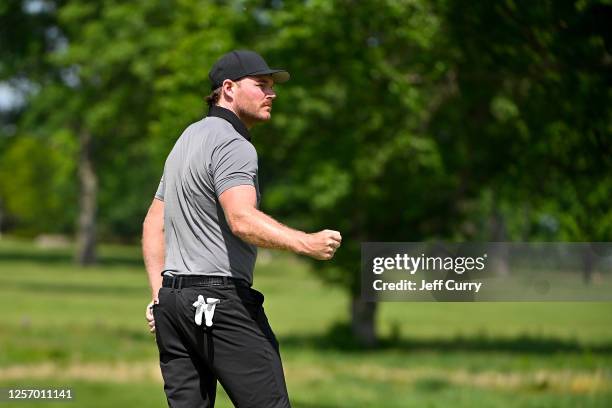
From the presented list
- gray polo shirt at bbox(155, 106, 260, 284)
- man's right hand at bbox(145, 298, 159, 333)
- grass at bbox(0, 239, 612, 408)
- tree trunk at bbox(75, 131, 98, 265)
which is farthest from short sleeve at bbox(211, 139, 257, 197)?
tree trunk at bbox(75, 131, 98, 265)

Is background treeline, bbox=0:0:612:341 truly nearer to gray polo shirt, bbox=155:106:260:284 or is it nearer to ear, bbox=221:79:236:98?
ear, bbox=221:79:236:98

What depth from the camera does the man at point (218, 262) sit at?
15.2 ft

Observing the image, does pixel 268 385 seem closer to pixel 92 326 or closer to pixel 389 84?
pixel 389 84

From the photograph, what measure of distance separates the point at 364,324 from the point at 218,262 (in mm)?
19738

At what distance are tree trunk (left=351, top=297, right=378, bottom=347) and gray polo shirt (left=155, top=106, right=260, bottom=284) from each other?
63.1 feet

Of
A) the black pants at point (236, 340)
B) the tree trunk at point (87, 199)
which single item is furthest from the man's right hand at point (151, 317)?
the tree trunk at point (87, 199)

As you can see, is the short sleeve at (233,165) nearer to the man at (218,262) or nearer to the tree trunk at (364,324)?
the man at (218,262)

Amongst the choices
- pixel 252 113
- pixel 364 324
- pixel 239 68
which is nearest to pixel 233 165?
pixel 252 113

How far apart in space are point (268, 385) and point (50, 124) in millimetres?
40753

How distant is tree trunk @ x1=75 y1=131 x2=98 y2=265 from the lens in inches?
2200

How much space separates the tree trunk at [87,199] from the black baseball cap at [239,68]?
49896mm

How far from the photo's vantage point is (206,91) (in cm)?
2034

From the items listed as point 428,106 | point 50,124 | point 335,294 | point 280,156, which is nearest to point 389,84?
point 428,106

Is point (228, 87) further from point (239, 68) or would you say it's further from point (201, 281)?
point (201, 281)
